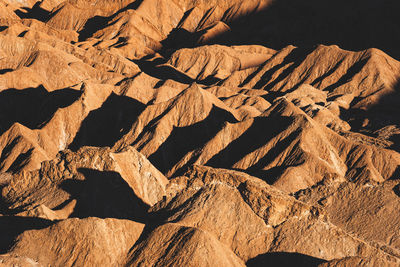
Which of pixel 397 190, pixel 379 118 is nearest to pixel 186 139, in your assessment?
pixel 397 190

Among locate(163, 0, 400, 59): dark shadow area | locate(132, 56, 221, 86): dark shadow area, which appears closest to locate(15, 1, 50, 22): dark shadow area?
locate(163, 0, 400, 59): dark shadow area

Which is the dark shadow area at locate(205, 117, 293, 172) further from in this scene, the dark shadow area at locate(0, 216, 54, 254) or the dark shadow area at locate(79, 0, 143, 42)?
the dark shadow area at locate(79, 0, 143, 42)

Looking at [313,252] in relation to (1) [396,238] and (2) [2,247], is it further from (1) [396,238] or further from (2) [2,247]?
(2) [2,247]

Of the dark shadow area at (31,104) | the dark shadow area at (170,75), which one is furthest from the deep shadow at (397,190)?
the dark shadow area at (170,75)

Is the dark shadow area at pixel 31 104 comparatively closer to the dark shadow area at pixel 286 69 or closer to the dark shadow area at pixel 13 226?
the dark shadow area at pixel 286 69

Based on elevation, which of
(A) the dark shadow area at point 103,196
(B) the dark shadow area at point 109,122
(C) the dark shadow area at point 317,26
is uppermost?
(A) the dark shadow area at point 103,196

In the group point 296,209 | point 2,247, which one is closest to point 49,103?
point 2,247

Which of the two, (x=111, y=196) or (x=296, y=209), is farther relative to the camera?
(x=111, y=196)
